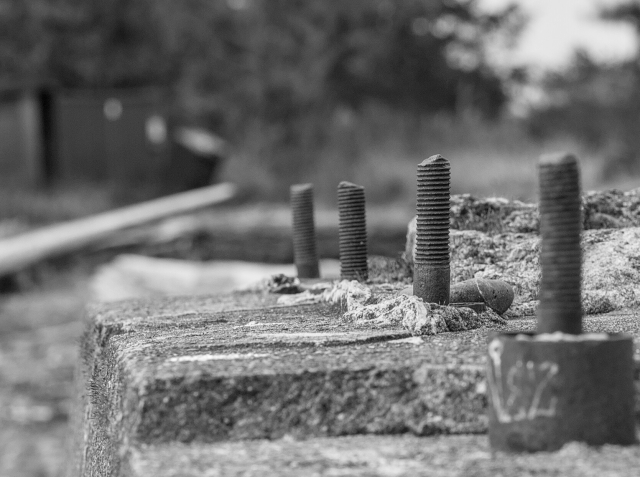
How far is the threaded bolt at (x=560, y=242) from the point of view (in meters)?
1.83

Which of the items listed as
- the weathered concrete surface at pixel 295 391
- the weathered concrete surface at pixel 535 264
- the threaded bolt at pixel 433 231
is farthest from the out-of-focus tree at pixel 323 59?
the weathered concrete surface at pixel 295 391

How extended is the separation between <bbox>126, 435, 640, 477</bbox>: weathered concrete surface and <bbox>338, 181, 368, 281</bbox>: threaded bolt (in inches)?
63.3

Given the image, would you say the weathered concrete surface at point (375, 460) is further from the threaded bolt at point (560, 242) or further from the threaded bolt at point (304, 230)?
the threaded bolt at point (304, 230)

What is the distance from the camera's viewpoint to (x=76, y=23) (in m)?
28.7

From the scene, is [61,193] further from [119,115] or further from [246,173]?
[246,173]

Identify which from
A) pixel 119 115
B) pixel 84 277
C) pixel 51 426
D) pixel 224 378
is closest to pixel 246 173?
pixel 119 115

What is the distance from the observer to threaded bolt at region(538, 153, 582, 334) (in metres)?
1.83

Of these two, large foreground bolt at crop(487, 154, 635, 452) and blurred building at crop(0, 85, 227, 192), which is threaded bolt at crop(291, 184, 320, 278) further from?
blurred building at crop(0, 85, 227, 192)

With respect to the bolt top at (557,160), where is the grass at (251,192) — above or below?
above

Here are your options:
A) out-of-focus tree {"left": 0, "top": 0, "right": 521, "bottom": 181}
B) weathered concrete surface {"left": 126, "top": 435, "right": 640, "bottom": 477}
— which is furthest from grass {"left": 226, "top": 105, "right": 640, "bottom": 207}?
weathered concrete surface {"left": 126, "top": 435, "right": 640, "bottom": 477}

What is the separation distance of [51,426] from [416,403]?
607cm

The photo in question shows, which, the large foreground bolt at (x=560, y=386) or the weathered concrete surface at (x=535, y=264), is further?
the weathered concrete surface at (x=535, y=264)

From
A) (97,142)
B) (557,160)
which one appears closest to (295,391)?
(557,160)

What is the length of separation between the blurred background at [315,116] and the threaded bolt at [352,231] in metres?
9.26
